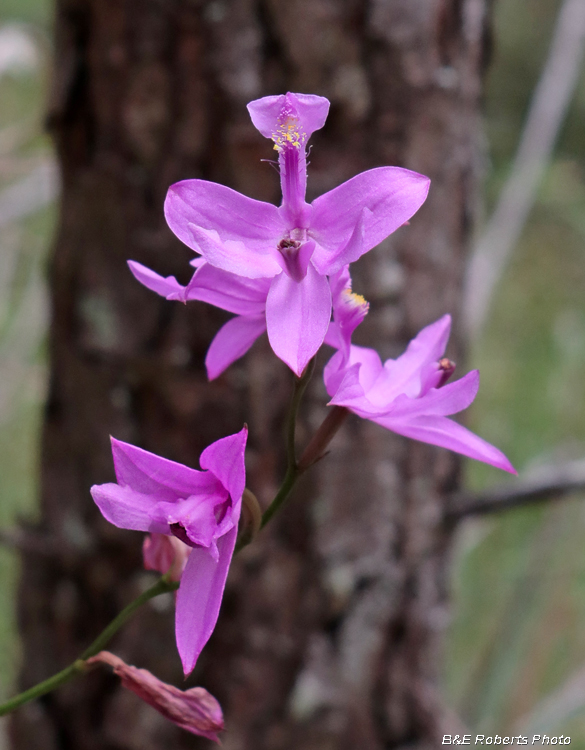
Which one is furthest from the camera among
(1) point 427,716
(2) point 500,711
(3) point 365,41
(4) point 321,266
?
(2) point 500,711

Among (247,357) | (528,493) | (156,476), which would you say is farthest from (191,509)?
(528,493)

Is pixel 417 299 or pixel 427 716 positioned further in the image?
pixel 427 716

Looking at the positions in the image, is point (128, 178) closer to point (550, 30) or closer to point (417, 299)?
point (417, 299)

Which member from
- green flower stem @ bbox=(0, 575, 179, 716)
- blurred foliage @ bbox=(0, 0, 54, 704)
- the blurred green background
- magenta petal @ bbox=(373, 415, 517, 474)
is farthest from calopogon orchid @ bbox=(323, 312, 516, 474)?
blurred foliage @ bbox=(0, 0, 54, 704)

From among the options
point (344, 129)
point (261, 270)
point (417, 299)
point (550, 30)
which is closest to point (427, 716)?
point (417, 299)

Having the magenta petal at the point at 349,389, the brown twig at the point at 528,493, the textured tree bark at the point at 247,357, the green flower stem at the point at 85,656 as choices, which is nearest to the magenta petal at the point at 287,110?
the magenta petal at the point at 349,389

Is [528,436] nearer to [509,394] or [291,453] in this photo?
[509,394]

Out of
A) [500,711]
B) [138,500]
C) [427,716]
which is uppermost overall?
[138,500]

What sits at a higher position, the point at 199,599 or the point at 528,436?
the point at 199,599
